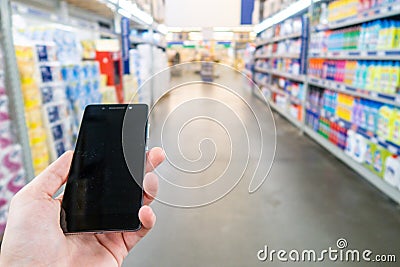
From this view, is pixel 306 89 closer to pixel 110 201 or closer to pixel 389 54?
pixel 389 54

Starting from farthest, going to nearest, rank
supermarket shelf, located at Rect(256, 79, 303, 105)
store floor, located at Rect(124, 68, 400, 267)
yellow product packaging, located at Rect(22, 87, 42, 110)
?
supermarket shelf, located at Rect(256, 79, 303, 105) → yellow product packaging, located at Rect(22, 87, 42, 110) → store floor, located at Rect(124, 68, 400, 267)

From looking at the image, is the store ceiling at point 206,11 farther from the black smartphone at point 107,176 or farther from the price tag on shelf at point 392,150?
the price tag on shelf at point 392,150

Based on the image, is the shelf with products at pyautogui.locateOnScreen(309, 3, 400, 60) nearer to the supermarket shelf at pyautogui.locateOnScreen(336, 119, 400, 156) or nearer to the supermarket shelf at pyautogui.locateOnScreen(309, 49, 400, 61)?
the supermarket shelf at pyautogui.locateOnScreen(309, 49, 400, 61)

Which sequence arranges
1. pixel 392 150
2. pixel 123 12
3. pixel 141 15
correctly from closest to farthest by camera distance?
pixel 392 150, pixel 123 12, pixel 141 15

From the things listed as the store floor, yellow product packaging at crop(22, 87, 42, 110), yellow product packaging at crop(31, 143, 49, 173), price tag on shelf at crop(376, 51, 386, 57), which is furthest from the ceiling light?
yellow product packaging at crop(31, 143, 49, 173)

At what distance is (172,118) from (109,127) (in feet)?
1.01

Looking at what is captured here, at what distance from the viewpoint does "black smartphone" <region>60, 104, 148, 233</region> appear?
0.73 m

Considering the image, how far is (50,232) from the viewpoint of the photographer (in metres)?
0.69

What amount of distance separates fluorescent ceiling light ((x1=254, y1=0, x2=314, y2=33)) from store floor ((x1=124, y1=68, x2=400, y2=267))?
103 inches

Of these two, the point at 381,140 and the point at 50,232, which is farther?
the point at 381,140

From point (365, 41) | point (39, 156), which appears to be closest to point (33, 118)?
point (39, 156)

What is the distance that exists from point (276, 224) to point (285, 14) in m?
4.26

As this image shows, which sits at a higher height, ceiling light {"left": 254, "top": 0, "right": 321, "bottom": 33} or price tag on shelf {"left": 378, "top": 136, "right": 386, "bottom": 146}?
ceiling light {"left": 254, "top": 0, "right": 321, "bottom": 33}

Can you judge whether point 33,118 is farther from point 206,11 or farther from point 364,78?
point 364,78
